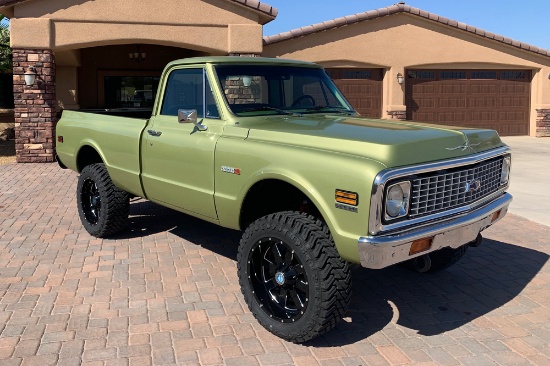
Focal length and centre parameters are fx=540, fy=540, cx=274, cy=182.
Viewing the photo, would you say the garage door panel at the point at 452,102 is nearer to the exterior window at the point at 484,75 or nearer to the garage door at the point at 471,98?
the garage door at the point at 471,98

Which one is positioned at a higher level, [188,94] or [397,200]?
[188,94]

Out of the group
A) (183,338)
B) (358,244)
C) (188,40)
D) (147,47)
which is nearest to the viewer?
(358,244)

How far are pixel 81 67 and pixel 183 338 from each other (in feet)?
50.8

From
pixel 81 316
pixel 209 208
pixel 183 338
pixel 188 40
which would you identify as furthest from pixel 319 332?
pixel 188 40

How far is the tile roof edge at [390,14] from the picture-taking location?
54.3 ft

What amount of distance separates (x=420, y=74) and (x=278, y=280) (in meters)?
16.4

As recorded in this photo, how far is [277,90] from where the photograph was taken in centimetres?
489

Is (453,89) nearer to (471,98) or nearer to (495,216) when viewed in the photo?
(471,98)

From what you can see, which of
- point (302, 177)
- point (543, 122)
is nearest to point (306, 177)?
point (302, 177)

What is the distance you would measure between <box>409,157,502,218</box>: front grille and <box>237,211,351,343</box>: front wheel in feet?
2.05

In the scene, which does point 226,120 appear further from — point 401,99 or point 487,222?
point 401,99

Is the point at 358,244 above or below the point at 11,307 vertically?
above

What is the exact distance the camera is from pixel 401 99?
716 inches

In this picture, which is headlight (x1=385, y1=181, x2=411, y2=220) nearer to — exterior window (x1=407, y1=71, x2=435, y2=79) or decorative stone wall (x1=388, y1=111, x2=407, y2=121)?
decorative stone wall (x1=388, y1=111, x2=407, y2=121)
